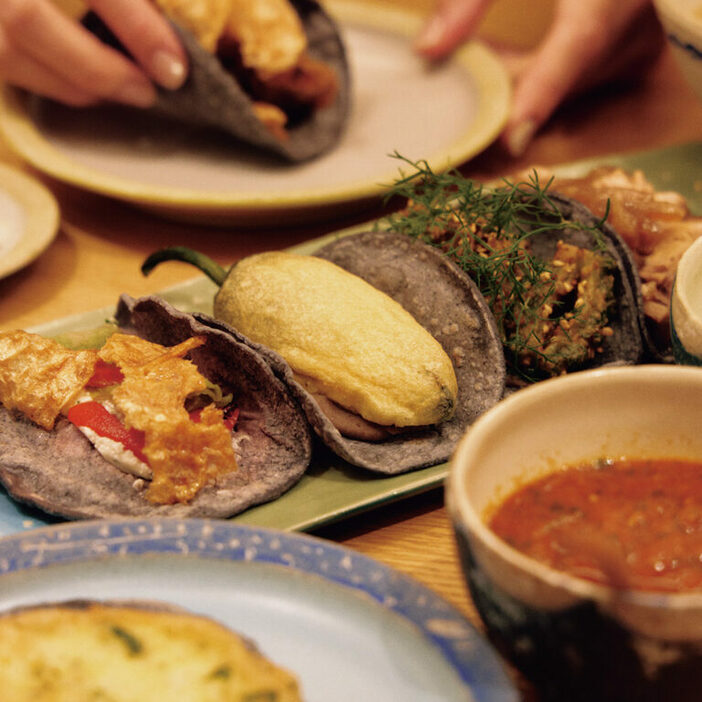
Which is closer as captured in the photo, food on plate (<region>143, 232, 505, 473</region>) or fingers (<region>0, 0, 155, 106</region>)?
food on plate (<region>143, 232, 505, 473</region>)

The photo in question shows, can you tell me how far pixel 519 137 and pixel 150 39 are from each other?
146 centimetres

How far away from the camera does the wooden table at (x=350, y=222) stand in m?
1.83

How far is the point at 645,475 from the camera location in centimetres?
151

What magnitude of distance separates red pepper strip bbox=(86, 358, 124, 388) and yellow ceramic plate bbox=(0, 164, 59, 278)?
853mm

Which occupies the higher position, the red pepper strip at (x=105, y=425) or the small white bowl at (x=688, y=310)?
the small white bowl at (x=688, y=310)

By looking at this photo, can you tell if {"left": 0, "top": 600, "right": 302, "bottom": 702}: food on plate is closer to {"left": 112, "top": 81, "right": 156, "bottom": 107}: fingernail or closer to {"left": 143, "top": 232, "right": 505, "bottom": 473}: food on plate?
{"left": 143, "top": 232, "right": 505, "bottom": 473}: food on plate

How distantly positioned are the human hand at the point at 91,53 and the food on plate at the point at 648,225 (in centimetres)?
143

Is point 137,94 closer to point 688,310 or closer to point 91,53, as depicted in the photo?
point 91,53

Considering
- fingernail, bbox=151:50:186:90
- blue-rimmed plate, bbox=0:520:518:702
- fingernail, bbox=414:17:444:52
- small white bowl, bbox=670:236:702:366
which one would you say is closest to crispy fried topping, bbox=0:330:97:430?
blue-rimmed plate, bbox=0:520:518:702

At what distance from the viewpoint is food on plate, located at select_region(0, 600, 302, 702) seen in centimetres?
122

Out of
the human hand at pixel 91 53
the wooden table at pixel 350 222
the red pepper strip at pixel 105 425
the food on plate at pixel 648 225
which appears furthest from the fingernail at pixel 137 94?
the red pepper strip at pixel 105 425

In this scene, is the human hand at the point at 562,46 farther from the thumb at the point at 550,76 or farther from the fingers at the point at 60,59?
the fingers at the point at 60,59

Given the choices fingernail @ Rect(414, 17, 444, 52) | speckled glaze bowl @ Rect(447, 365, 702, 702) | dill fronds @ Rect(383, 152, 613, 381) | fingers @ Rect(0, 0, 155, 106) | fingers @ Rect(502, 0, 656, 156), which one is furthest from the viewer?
fingernail @ Rect(414, 17, 444, 52)

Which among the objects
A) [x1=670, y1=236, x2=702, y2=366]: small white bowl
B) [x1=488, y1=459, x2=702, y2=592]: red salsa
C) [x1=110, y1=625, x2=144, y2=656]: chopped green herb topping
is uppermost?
[x1=670, y1=236, x2=702, y2=366]: small white bowl
